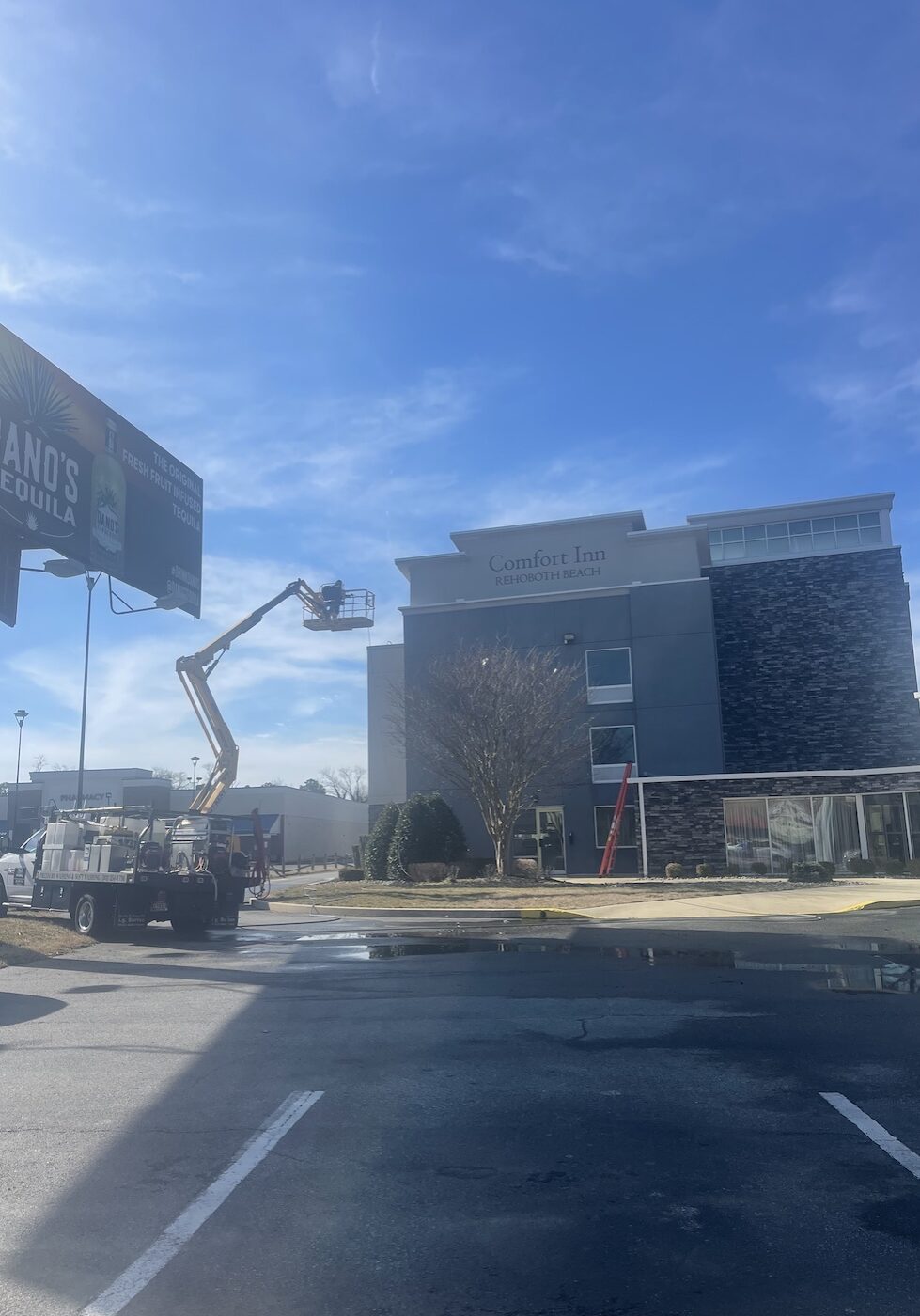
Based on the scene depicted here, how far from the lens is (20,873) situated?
22.2 metres

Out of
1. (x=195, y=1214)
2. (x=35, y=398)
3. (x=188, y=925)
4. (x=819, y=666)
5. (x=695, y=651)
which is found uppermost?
(x=35, y=398)

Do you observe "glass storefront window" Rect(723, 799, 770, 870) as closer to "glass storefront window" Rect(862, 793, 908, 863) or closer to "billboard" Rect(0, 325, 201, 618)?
"glass storefront window" Rect(862, 793, 908, 863)

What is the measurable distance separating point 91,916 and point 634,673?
24.8 metres

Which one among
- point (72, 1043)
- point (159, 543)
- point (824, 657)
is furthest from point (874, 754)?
point (72, 1043)

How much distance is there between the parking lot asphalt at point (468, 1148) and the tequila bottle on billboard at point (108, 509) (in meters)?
13.7

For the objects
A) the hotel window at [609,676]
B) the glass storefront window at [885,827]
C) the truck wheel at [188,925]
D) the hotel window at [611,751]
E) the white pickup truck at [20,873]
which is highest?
the hotel window at [609,676]

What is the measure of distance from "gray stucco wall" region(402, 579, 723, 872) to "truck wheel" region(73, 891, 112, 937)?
19.1 metres

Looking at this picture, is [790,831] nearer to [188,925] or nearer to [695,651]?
[695,651]

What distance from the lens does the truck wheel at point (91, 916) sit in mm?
19078

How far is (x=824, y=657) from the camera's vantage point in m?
41.0

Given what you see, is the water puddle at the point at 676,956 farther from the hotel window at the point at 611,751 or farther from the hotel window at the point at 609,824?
the hotel window at the point at 611,751

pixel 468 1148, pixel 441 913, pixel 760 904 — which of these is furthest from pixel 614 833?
pixel 468 1148

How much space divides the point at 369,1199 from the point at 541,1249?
3.42 ft

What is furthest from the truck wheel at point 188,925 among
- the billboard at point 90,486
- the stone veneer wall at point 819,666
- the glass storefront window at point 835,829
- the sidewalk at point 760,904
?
the stone veneer wall at point 819,666
